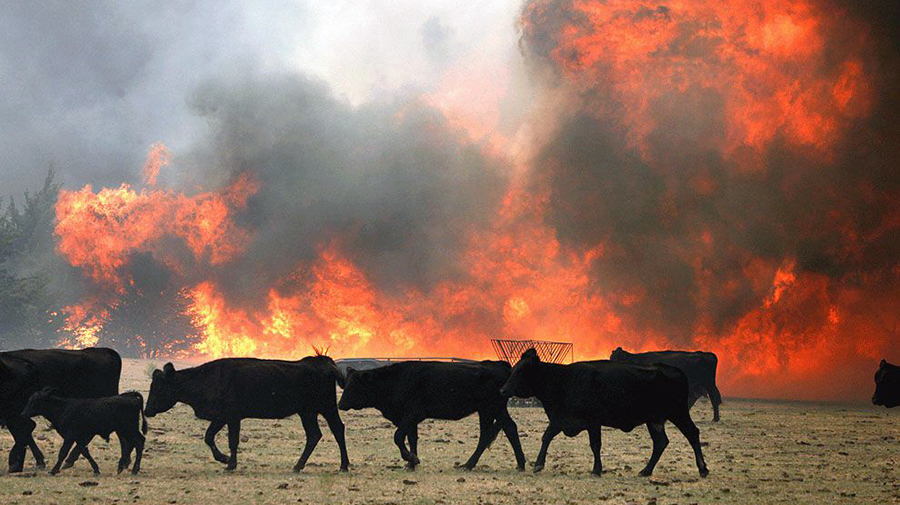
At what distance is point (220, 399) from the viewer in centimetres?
2419

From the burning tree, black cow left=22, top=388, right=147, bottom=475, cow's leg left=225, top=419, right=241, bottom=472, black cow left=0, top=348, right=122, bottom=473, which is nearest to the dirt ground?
cow's leg left=225, top=419, right=241, bottom=472

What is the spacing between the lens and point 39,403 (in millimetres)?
22562

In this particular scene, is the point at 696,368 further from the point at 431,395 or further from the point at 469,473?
the point at 469,473

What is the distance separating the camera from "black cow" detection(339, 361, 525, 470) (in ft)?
80.2

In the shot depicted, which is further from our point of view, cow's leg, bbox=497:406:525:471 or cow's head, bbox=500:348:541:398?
cow's leg, bbox=497:406:525:471

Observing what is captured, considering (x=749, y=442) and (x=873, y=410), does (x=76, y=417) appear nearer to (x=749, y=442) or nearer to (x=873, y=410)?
(x=749, y=442)

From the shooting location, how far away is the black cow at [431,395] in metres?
24.4

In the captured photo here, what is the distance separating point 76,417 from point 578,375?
11384 millimetres

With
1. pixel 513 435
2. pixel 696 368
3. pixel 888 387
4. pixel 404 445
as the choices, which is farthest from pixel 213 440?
pixel 696 368

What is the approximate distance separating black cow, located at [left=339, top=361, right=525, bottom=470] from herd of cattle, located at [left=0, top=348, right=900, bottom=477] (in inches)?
1.1

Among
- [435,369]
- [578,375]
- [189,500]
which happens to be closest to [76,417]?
[189,500]

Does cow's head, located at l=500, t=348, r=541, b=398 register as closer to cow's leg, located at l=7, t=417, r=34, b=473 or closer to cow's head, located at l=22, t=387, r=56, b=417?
cow's head, located at l=22, t=387, r=56, b=417

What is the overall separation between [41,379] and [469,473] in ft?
35.4

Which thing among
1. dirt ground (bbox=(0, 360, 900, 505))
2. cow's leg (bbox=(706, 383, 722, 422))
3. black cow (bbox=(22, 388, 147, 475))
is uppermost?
cow's leg (bbox=(706, 383, 722, 422))
